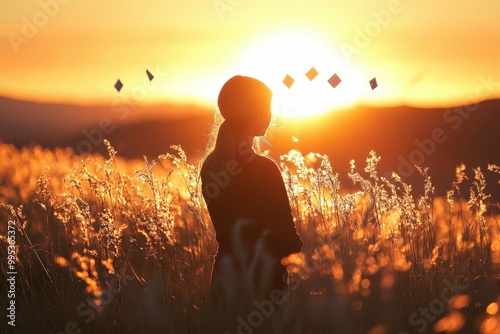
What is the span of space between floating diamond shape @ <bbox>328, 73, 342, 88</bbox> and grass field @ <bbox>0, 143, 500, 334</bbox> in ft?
1.60

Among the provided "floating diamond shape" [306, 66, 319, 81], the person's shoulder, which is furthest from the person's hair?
"floating diamond shape" [306, 66, 319, 81]

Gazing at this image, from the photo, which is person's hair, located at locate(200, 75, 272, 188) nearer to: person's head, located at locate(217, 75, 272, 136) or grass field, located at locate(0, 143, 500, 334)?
person's head, located at locate(217, 75, 272, 136)

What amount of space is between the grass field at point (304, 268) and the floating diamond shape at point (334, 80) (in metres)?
0.49

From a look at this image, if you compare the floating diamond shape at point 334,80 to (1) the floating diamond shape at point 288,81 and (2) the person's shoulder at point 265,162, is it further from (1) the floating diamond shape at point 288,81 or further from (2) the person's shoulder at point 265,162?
(2) the person's shoulder at point 265,162

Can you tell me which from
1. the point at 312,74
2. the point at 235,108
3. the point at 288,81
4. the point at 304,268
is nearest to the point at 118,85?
the point at 288,81

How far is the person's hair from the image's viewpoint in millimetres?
3787

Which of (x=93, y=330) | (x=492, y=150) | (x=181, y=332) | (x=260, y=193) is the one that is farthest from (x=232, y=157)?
(x=492, y=150)

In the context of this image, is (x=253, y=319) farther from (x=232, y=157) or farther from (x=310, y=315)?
(x=232, y=157)

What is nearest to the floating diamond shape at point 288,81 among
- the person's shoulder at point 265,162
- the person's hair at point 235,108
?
the person's hair at point 235,108

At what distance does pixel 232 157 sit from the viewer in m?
3.77

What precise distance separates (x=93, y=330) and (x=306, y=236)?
1.93 metres

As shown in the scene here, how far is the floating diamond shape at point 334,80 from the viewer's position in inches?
193

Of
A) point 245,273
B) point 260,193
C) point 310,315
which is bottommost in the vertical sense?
point 310,315

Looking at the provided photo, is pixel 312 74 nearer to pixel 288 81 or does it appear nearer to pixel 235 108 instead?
pixel 288 81
